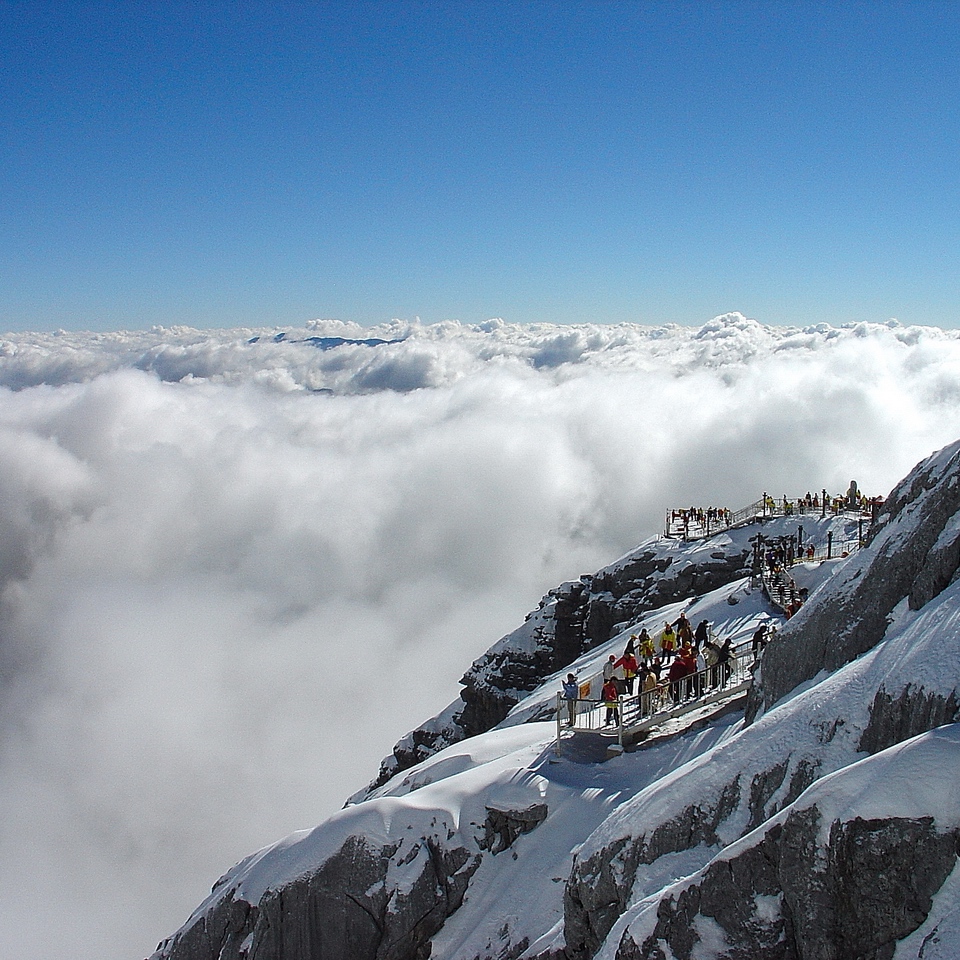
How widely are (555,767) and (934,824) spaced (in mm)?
13207

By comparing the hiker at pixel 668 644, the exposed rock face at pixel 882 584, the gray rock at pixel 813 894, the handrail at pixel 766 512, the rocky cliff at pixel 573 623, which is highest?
the exposed rock face at pixel 882 584

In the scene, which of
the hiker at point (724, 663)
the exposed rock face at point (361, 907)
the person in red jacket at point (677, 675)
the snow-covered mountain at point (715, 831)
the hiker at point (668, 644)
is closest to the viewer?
the snow-covered mountain at point (715, 831)

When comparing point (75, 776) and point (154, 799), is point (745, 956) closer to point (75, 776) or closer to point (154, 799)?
point (154, 799)

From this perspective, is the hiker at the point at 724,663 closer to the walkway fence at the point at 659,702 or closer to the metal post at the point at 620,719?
the walkway fence at the point at 659,702

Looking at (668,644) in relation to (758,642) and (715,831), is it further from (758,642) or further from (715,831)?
(715,831)

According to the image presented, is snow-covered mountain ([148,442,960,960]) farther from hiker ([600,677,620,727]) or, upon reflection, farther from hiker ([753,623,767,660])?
hiker ([753,623,767,660])

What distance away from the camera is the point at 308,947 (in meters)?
19.1

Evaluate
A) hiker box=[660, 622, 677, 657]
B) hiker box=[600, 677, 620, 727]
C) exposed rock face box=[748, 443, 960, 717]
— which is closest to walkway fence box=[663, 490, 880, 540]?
hiker box=[660, 622, 677, 657]

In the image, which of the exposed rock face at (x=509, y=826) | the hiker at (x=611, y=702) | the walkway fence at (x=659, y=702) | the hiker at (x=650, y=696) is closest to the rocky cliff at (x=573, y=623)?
the walkway fence at (x=659, y=702)

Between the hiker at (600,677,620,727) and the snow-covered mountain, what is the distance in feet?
2.45

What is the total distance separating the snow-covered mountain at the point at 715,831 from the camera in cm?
998

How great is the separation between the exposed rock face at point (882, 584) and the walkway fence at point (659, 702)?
12.5 ft

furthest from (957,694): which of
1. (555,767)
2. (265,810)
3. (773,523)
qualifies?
(265,810)

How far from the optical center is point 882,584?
16.7 metres
